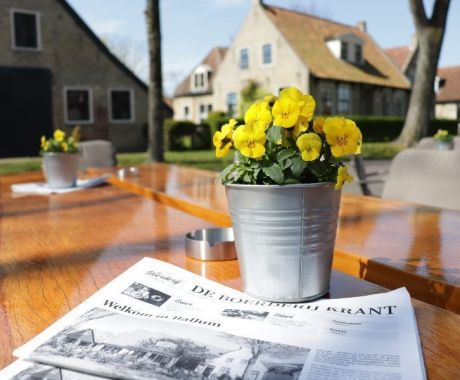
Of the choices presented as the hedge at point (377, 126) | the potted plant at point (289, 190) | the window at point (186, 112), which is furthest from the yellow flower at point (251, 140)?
the window at point (186, 112)

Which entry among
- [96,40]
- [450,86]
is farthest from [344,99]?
[450,86]

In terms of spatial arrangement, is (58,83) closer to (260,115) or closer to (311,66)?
(311,66)

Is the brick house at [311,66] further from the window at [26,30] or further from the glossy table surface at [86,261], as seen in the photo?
the glossy table surface at [86,261]

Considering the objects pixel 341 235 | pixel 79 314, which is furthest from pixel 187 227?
pixel 79 314

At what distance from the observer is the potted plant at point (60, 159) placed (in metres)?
2.14

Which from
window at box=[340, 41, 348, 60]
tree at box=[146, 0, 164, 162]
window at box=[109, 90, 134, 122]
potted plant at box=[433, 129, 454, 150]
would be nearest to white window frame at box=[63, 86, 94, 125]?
window at box=[109, 90, 134, 122]

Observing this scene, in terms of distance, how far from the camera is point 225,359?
0.60 m

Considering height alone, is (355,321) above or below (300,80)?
below

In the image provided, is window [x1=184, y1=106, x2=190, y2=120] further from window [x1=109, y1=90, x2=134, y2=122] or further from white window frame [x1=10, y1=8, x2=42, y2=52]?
white window frame [x1=10, y1=8, x2=42, y2=52]

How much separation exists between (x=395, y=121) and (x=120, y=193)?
20370mm

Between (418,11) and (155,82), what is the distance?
6673 millimetres

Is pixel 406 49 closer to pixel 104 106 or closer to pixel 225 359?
pixel 104 106

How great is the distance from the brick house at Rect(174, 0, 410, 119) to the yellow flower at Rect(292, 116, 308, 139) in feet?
64.7

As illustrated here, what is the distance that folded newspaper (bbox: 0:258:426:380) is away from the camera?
1.89 feet
